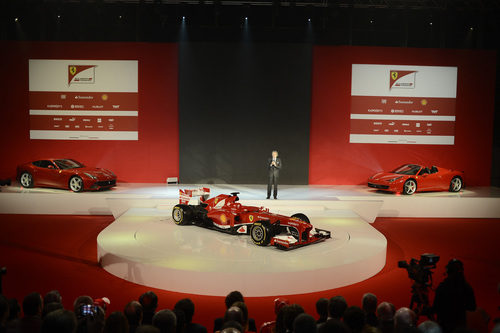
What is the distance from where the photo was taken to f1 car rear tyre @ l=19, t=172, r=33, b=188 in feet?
42.8

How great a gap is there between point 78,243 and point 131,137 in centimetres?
581

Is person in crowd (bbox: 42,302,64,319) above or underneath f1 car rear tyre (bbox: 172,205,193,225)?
above

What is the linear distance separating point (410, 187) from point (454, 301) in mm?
9137

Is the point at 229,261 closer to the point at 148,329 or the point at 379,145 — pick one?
the point at 148,329

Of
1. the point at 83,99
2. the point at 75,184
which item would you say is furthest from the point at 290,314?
the point at 83,99

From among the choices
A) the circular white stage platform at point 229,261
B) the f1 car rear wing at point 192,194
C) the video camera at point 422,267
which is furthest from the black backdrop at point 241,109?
the video camera at point 422,267

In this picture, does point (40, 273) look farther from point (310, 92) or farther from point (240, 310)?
point (310, 92)

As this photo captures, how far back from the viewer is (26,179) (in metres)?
13.1

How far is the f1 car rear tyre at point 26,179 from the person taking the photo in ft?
42.8

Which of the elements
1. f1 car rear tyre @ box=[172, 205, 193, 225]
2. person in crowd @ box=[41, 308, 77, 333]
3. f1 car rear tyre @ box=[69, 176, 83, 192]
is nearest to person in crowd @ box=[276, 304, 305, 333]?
person in crowd @ box=[41, 308, 77, 333]

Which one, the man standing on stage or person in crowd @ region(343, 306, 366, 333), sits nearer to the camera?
person in crowd @ region(343, 306, 366, 333)

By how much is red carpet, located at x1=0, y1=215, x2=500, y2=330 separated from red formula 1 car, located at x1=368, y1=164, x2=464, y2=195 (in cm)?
116

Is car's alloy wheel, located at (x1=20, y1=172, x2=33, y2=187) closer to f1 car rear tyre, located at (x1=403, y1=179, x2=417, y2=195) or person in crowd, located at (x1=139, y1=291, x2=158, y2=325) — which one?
person in crowd, located at (x1=139, y1=291, x2=158, y2=325)

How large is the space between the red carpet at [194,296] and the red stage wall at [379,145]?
306 cm
